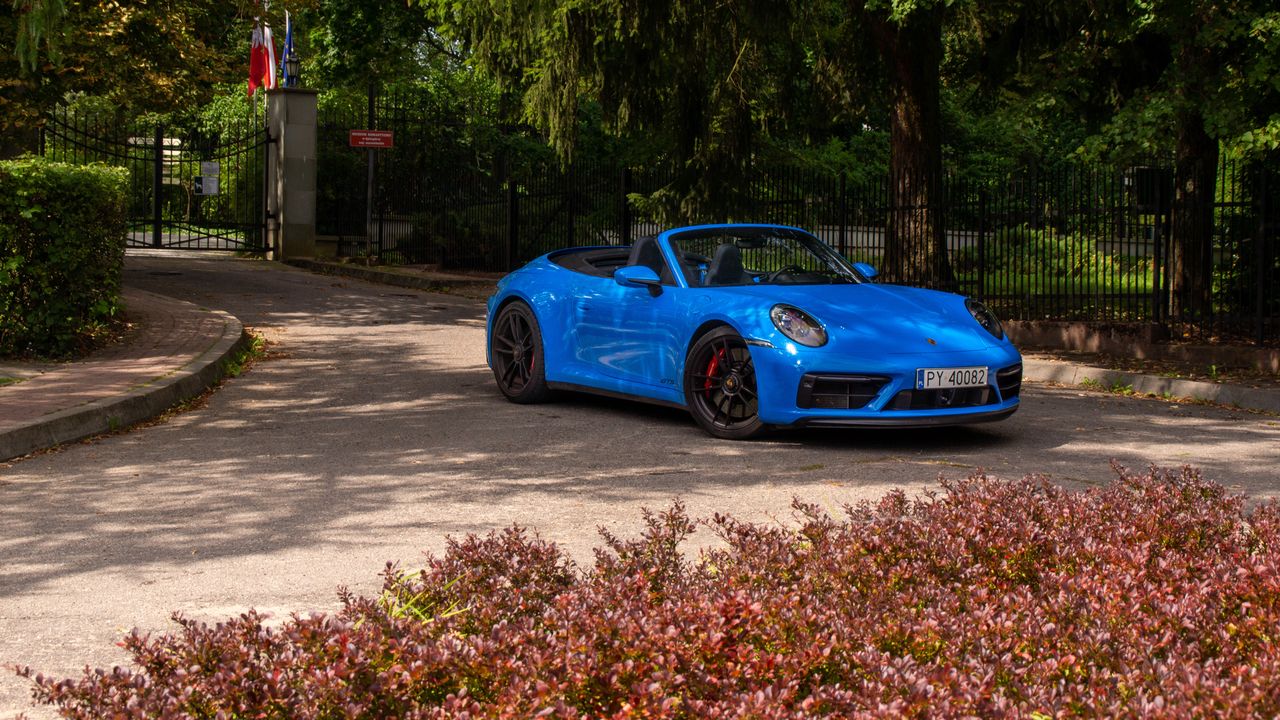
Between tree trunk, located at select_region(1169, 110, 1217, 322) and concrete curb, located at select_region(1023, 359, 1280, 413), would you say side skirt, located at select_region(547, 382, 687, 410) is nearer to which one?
concrete curb, located at select_region(1023, 359, 1280, 413)

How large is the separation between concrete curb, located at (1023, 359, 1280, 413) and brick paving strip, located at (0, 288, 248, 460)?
7.60m

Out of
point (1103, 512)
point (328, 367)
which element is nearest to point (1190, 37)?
point (328, 367)

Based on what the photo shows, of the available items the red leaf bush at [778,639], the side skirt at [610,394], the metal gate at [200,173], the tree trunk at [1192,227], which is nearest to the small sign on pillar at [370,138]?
the metal gate at [200,173]

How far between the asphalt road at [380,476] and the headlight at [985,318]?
68cm

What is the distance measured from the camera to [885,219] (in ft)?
59.4

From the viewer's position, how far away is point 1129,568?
401 centimetres

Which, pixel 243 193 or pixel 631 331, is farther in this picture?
pixel 243 193

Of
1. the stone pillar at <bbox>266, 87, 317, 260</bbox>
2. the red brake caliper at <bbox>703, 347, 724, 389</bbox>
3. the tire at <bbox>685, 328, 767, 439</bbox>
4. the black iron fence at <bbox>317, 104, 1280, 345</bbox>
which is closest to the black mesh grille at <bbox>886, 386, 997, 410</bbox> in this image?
the tire at <bbox>685, 328, 767, 439</bbox>

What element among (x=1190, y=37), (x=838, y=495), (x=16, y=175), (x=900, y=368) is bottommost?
(x=838, y=495)

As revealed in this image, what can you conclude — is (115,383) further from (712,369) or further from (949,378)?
(949,378)

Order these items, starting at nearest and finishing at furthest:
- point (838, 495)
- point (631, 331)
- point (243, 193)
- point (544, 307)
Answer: point (838, 495), point (631, 331), point (544, 307), point (243, 193)

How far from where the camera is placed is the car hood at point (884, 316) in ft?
27.8

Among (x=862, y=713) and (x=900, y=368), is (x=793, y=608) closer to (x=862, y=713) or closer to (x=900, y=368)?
(x=862, y=713)

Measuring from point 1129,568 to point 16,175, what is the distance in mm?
9648
